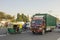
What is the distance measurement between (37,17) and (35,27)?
6.03 ft

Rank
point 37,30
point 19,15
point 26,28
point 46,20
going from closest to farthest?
point 37,30 < point 46,20 < point 26,28 < point 19,15

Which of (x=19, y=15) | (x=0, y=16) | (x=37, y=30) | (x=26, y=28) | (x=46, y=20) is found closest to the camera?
(x=37, y=30)

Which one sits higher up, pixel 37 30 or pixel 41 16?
pixel 41 16

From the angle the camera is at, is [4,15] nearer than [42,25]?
No

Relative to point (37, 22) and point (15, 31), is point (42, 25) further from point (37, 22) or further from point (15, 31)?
point (15, 31)

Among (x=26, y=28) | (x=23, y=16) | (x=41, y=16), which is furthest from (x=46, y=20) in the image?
(x=23, y=16)

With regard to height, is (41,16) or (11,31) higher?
(41,16)

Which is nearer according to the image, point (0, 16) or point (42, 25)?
point (42, 25)

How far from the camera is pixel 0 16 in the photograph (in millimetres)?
129500

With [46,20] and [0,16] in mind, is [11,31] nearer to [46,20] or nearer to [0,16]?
[46,20]

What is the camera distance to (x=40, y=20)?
2897 centimetres

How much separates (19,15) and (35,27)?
90.7 metres

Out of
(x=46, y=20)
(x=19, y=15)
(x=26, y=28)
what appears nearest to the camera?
(x=46, y=20)

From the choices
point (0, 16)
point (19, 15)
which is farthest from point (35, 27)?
point (0, 16)
